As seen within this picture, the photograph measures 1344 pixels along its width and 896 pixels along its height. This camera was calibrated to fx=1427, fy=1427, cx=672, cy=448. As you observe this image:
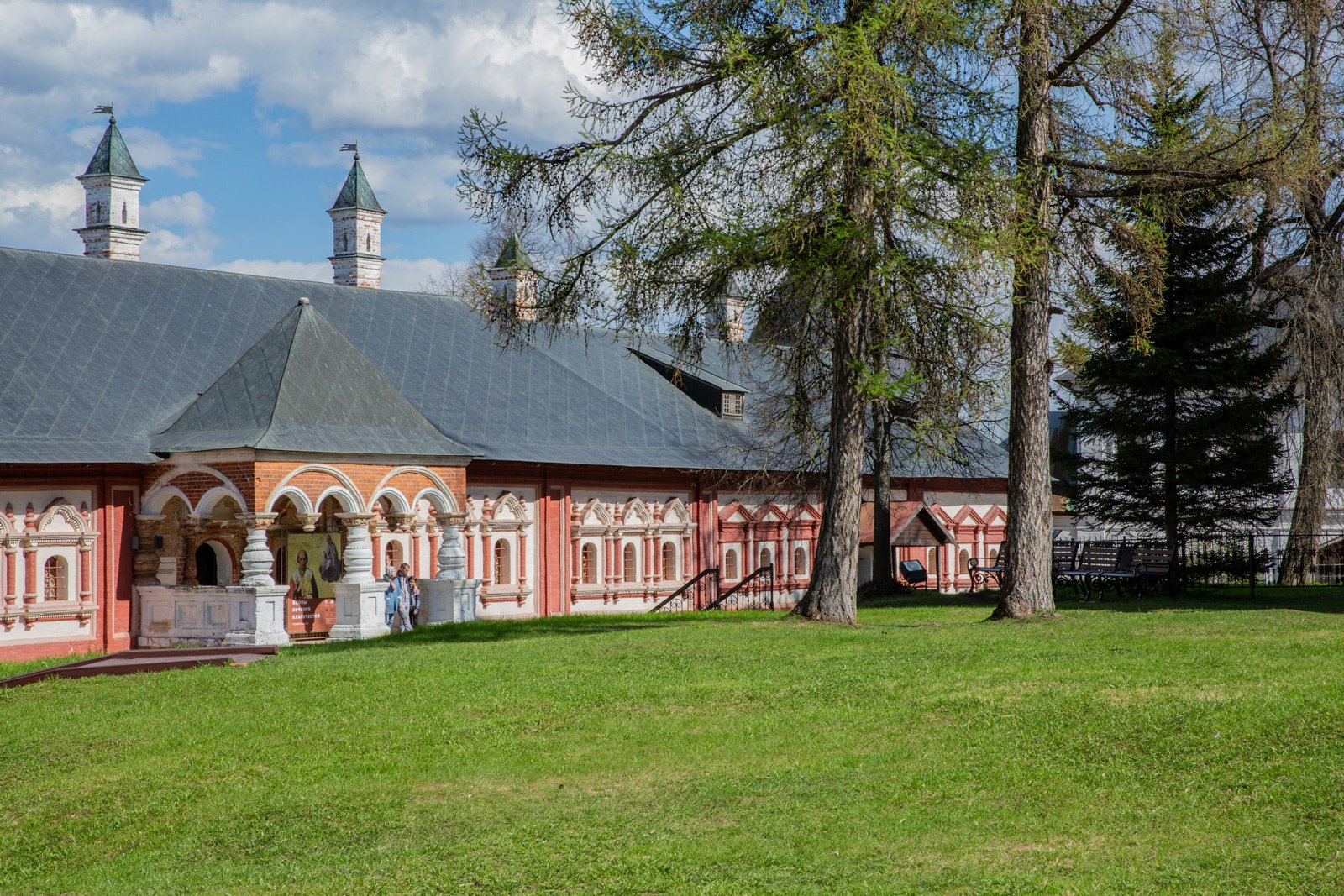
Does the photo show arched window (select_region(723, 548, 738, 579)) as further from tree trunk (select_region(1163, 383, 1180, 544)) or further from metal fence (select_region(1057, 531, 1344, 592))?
tree trunk (select_region(1163, 383, 1180, 544))

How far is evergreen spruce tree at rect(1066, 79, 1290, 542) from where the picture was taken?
26.3 metres

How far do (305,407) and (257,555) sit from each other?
9.13 ft

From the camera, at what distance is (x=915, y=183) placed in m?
16.1

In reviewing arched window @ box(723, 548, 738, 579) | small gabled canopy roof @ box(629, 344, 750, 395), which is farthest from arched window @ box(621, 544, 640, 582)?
small gabled canopy roof @ box(629, 344, 750, 395)

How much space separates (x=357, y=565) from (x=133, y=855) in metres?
14.0

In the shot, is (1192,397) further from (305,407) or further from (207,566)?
Answer: (207,566)

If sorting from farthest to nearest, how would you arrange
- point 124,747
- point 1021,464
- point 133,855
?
point 1021,464 → point 124,747 → point 133,855

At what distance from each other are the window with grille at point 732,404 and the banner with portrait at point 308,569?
11093 mm

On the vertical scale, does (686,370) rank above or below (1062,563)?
above

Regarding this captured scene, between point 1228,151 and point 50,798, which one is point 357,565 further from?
point 1228,151

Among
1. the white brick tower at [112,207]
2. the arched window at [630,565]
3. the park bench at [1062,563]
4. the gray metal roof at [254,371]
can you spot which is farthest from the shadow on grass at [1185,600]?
the white brick tower at [112,207]

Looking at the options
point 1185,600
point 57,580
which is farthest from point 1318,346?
point 57,580

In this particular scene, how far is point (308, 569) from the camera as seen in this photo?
88.1ft

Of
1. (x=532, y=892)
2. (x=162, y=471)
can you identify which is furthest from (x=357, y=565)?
(x=532, y=892)
